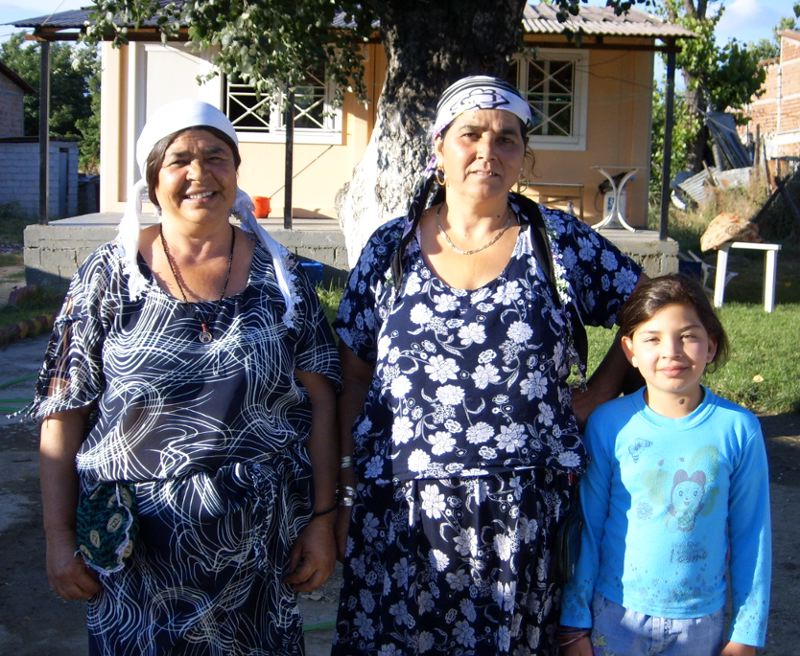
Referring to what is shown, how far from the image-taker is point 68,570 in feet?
7.47

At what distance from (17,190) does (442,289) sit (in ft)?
77.5

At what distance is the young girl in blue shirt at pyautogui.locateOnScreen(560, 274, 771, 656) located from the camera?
2.22 metres

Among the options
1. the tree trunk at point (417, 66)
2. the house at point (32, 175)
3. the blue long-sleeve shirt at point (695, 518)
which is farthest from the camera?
the house at point (32, 175)

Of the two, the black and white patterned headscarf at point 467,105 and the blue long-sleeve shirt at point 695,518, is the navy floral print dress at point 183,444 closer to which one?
the black and white patterned headscarf at point 467,105

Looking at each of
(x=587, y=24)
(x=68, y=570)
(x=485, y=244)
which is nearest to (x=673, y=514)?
(x=485, y=244)

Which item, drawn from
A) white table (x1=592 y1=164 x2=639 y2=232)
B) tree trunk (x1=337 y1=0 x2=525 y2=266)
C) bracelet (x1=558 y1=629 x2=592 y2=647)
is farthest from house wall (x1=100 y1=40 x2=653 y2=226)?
bracelet (x1=558 y1=629 x2=592 y2=647)

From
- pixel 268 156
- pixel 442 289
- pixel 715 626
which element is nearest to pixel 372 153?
pixel 442 289

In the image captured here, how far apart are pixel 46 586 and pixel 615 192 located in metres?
9.14

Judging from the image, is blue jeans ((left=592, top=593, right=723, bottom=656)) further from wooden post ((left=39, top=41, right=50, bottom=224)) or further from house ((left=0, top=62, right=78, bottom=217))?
house ((left=0, top=62, right=78, bottom=217))

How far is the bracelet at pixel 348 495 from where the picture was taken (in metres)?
2.49

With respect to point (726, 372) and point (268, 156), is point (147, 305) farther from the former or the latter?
point (268, 156)

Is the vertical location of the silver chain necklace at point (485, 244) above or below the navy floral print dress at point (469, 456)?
above

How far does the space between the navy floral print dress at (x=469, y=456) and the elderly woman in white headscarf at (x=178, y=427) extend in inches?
8.1

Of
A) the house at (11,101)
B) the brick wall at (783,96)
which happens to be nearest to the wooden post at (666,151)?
the brick wall at (783,96)
